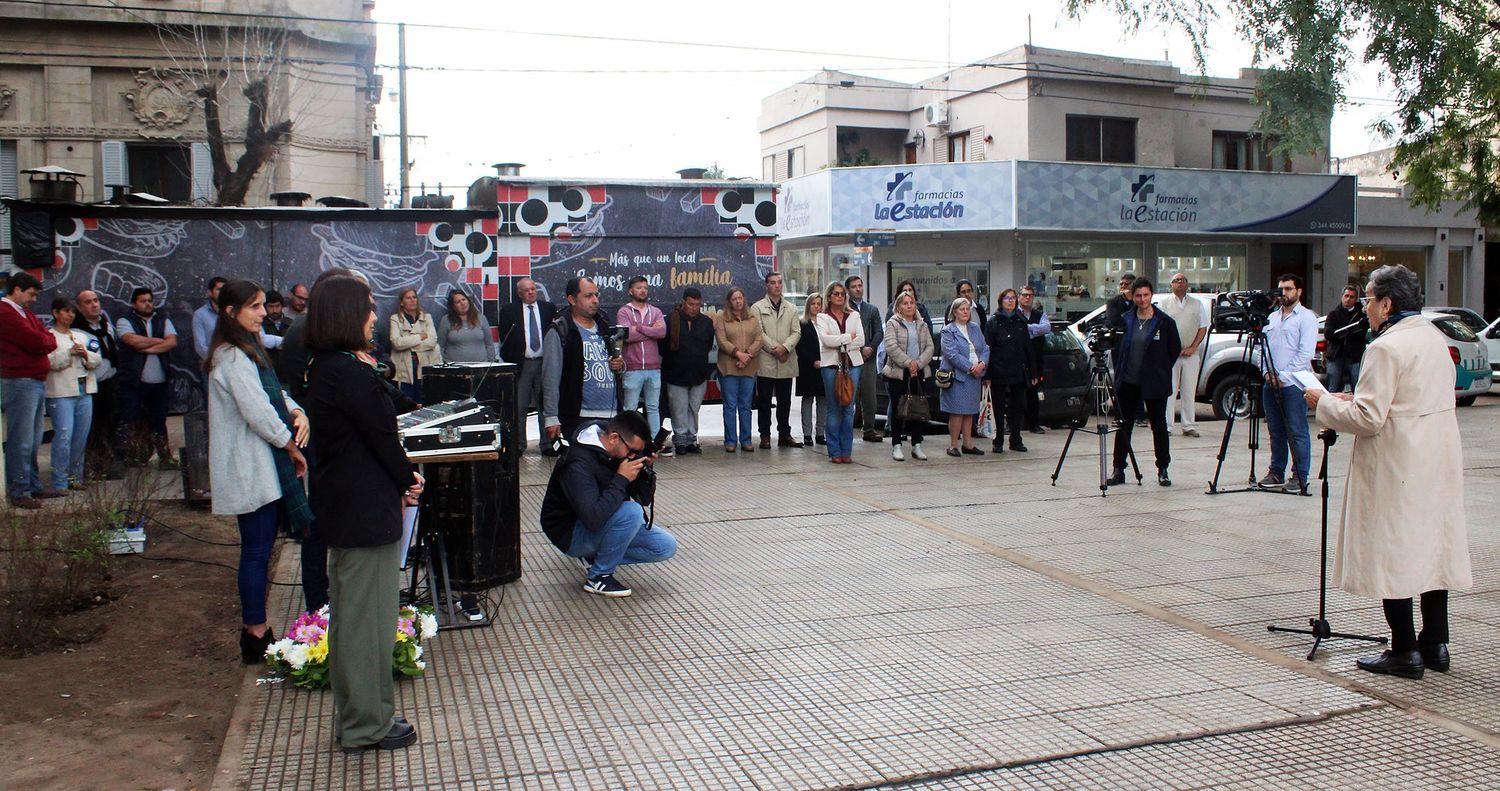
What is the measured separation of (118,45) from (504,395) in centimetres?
2117

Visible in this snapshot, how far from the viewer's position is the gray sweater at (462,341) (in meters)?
12.6

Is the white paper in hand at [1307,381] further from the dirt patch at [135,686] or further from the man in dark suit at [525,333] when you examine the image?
the man in dark suit at [525,333]

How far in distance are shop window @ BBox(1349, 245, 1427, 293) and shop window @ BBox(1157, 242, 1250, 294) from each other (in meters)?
3.89

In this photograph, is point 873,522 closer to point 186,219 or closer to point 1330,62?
point 186,219

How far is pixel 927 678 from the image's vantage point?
18.4 ft

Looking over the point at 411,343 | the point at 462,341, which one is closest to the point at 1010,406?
the point at 462,341

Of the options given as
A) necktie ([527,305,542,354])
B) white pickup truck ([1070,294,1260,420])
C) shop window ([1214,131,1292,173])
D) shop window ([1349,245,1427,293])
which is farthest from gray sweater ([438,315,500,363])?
shop window ([1349,245,1427,293])

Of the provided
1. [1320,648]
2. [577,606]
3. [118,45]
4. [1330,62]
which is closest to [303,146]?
[118,45]

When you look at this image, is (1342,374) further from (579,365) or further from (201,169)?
(201,169)

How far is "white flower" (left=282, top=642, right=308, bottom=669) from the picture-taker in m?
5.48

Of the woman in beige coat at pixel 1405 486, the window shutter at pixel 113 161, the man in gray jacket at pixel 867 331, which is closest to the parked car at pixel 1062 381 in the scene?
the man in gray jacket at pixel 867 331

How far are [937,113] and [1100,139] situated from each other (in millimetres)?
4440

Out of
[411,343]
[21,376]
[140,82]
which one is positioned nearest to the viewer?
[21,376]

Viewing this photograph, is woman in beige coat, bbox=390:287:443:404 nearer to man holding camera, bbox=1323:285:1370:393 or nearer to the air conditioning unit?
man holding camera, bbox=1323:285:1370:393
